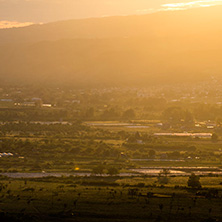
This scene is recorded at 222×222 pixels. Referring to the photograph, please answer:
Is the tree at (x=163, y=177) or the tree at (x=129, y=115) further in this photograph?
the tree at (x=129, y=115)

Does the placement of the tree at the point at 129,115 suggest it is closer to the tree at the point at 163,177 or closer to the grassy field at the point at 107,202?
the tree at the point at 163,177

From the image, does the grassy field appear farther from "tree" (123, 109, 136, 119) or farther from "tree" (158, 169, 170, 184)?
"tree" (123, 109, 136, 119)

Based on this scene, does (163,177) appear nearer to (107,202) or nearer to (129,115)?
(107,202)

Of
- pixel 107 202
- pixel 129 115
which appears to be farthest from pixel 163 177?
pixel 129 115

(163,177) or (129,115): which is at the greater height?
(129,115)

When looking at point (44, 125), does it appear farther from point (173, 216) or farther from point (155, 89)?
point (155, 89)

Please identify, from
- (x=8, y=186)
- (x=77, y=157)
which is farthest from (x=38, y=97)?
(x=8, y=186)

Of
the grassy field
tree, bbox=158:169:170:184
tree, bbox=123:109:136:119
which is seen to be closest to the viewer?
the grassy field

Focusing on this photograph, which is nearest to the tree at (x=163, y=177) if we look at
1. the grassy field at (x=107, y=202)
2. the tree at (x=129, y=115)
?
the grassy field at (x=107, y=202)

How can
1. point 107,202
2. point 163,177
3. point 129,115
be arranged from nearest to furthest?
point 107,202 → point 163,177 → point 129,115

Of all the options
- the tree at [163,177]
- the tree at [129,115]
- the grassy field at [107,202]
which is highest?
the tree at [129,115]

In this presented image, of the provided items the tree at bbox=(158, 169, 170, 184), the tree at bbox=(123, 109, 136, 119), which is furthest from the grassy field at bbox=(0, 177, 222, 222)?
the tree at bbox=(123, 109, 136, 119)

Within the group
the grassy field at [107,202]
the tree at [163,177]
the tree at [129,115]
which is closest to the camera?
the grassy field at [107,202]
